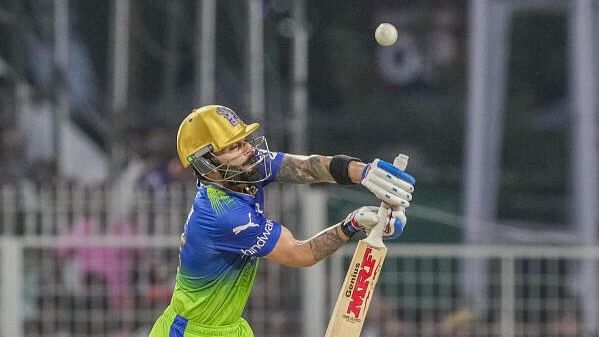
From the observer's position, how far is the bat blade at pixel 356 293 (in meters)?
6.83

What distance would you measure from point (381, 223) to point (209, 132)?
0.81 m

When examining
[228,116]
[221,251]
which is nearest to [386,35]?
[228,116]

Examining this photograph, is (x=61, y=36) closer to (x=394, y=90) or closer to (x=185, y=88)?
(x=185, y=88)

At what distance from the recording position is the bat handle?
260 inches

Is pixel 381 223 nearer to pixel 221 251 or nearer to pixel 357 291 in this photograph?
pixel 357 291

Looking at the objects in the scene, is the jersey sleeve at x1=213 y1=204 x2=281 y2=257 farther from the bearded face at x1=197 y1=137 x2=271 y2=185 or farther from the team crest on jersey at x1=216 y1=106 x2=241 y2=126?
the team crest on jersey at x1=216 y1=106 x2=241 y2=126

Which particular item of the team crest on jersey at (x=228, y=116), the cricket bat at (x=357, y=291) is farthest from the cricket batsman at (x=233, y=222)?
the cricket bat at (x=357, y=291)

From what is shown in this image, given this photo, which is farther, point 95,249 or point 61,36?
point 61,36

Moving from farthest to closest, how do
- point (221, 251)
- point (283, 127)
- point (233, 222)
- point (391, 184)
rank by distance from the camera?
point (283, 127)
point (221, 251)
point (233, 222)
point (391, 184)

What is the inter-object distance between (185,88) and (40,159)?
1.12 m

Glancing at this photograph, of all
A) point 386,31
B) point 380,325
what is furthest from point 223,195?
point 380,325

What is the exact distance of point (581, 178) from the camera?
11008 millimetres

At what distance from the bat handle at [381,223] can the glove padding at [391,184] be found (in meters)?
0.05

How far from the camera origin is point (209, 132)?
267 inches
